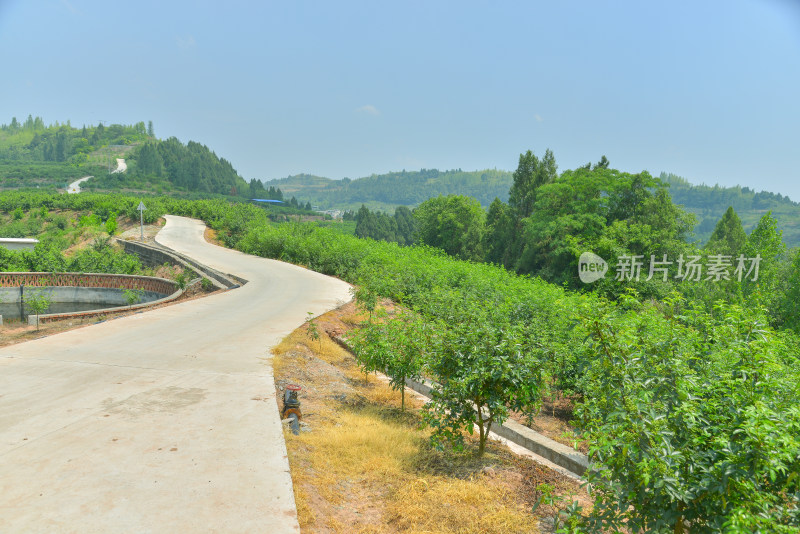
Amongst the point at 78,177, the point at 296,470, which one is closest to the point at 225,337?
the point at 296,470

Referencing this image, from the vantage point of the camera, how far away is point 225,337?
9281 mm

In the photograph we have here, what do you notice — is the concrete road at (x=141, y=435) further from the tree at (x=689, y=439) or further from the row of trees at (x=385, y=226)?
the row of trees at (x=385, y=226)

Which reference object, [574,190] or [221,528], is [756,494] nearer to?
[221,528]

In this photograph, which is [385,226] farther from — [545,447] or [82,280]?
[545,447]

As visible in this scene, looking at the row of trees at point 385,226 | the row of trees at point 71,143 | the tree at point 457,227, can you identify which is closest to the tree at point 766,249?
the tree at point 457,227

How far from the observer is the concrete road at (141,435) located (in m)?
3.40

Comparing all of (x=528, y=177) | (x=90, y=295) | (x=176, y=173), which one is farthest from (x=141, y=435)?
(x=176, y=173)

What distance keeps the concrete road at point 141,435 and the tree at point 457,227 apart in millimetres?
42072

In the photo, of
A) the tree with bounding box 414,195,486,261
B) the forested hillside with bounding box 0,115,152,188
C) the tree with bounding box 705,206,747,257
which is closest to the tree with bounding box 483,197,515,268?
the tree with bounding box 414,195,486,261

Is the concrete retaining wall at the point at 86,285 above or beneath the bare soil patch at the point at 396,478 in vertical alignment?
beneath

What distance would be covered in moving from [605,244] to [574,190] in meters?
6.91

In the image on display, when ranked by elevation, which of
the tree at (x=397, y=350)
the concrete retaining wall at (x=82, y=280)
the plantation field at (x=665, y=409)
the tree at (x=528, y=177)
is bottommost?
the concrete retaining wall at (x=82, y=280)

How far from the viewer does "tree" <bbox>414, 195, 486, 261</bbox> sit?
50.2m

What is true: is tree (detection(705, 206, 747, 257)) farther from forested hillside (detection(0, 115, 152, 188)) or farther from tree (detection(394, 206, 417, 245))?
forested hillside (detection(0, 115, 152, 188))
